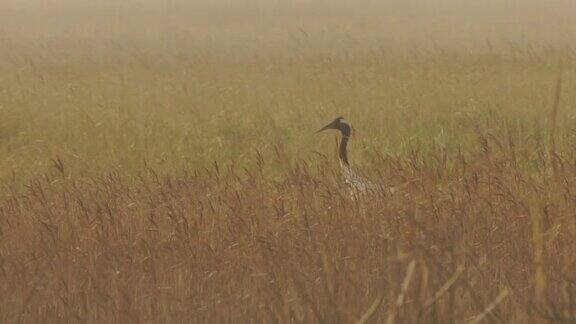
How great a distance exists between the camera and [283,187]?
6027mm

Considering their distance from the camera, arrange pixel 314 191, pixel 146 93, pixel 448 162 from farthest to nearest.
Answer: pixel 146 93 → pixel 448 162 → pixel 314 191

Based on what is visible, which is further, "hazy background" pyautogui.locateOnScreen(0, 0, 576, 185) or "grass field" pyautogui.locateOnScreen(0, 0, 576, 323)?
"hazy background" pyautogui.locateOnScreen(0, 0, 576, 185)

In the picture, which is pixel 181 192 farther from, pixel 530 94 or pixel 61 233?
pixel 530 94

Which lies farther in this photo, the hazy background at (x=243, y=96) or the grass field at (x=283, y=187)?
the hazy background at (x=243, y=96)

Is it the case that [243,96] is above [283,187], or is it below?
below

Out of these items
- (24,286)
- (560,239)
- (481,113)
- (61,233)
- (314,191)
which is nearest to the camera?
(24,286)

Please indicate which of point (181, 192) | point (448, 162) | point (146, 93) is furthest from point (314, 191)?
point (146, 93)

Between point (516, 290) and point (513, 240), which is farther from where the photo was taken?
point (513, 240)

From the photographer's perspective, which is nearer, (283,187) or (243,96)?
(283,187)

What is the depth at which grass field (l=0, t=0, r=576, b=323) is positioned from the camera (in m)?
4.11

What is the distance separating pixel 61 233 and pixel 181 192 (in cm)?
94

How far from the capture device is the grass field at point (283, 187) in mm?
4113

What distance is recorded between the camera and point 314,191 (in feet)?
18.8

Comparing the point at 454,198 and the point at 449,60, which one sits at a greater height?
the point at 454,198
